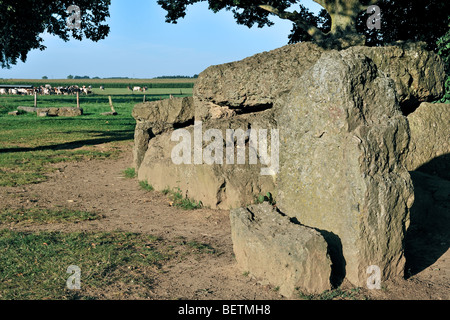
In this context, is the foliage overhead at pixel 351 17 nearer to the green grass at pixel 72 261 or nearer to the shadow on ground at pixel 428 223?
the shadow on ground at pixel 428 223

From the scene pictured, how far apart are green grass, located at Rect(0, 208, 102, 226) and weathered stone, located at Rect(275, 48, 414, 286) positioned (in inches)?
185

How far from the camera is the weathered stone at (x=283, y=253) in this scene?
5492mm

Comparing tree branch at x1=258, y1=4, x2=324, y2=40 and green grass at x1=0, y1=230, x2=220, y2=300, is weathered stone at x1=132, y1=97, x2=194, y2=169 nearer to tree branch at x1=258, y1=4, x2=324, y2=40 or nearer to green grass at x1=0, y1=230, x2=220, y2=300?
tree branch at x1=258, y1=4, x2=324, y2=40

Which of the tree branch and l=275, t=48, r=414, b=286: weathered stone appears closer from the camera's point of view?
l=275, t=48, r=414, b=286: weathered stone

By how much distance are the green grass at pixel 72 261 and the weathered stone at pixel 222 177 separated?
2147 mm

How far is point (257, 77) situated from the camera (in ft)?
37.4

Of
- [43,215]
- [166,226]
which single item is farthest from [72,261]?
[43,215]

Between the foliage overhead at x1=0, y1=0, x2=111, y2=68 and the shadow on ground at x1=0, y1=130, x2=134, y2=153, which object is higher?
the foliage overhead at x1=0, y1=0, x2=111, y2=68

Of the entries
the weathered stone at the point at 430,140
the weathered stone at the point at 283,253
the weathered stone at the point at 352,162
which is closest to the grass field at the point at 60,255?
the weathered stone at the point at 283,253

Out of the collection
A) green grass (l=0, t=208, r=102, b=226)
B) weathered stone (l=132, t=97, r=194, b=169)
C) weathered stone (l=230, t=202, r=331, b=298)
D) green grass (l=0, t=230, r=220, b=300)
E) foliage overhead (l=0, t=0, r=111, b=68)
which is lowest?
green grass (l=0, t=230, r=220, b=300)

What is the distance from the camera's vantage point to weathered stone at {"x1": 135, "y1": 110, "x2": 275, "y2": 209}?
9.58 meters

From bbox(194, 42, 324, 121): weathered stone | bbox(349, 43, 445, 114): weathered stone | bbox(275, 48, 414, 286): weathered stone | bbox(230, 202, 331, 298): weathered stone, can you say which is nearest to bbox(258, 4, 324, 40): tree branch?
bbox(194, 42, 324, 121): weathered stone

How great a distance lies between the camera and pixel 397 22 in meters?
19.1
